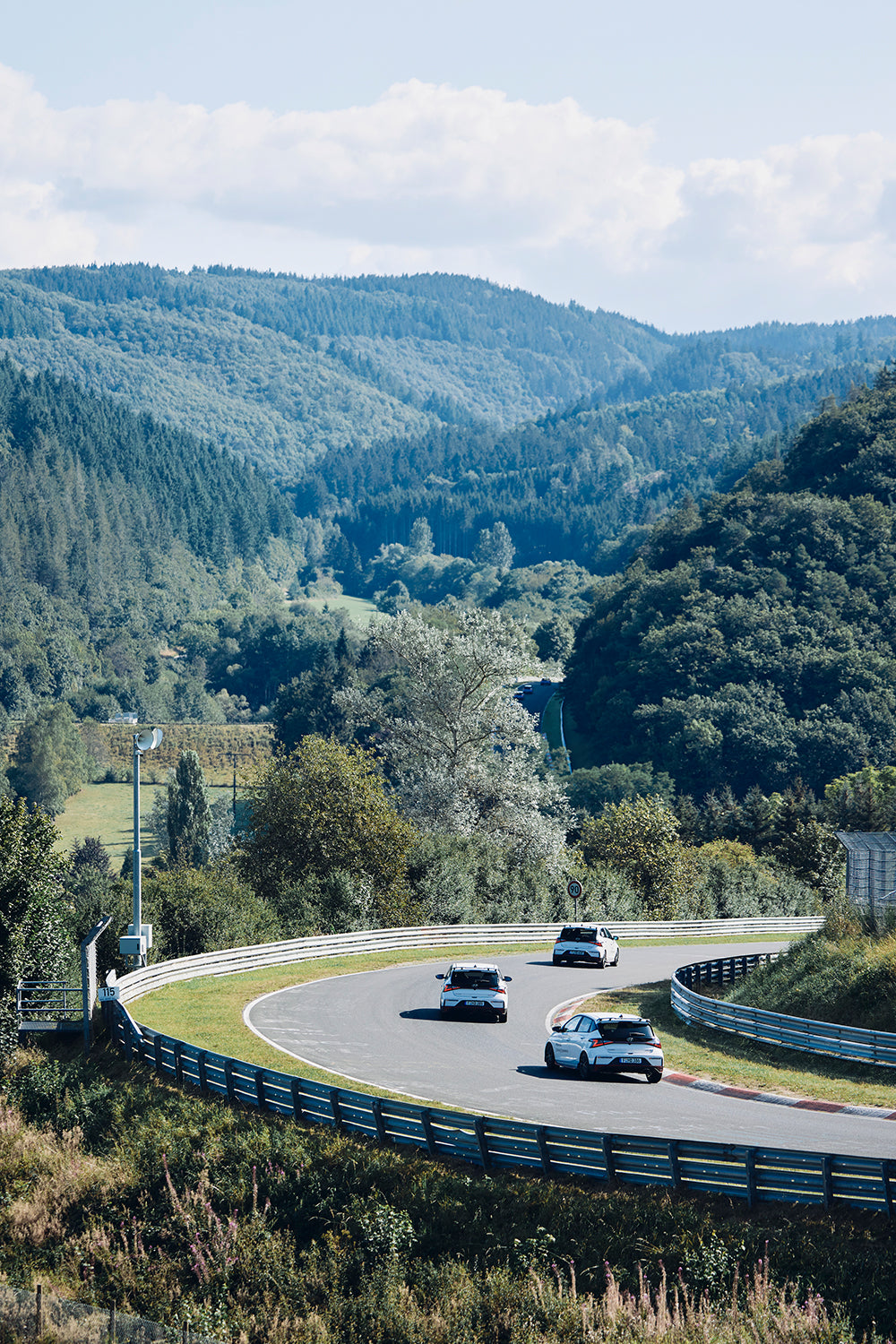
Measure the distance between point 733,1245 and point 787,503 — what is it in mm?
136579

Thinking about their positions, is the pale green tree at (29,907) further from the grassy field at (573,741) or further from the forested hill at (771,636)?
the grassy field at (573,741)

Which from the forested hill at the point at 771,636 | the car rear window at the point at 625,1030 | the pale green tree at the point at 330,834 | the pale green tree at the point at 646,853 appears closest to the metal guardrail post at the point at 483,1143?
the car rear window at the point at 625,1030

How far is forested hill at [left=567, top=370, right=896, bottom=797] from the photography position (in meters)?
129

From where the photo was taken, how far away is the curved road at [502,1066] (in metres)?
22.6

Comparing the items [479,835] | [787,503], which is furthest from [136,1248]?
[787,503]

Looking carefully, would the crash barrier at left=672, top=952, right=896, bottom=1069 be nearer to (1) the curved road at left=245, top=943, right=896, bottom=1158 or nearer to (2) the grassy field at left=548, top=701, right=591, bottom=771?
(1) the curved road at left=245, top=943, right=896, bottom=1158

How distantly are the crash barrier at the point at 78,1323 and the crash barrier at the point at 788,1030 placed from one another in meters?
13.8

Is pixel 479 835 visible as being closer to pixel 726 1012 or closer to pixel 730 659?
pixel 726 1012

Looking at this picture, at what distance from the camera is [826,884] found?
78250mm

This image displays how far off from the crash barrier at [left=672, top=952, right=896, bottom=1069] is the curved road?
3607 millimetres

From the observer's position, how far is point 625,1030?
2714cm

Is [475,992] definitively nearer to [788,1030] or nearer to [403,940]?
[788,1030]

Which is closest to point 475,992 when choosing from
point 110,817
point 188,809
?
point 188,809

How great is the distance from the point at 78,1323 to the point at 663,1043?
1467 cm
